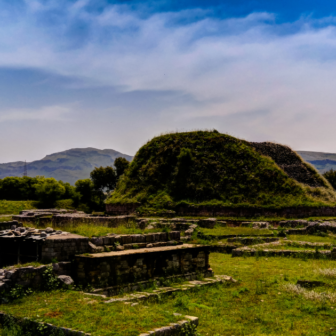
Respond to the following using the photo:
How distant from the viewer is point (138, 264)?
34.1 ft

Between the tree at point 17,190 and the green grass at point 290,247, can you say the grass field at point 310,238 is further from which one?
the tree at point 17,190

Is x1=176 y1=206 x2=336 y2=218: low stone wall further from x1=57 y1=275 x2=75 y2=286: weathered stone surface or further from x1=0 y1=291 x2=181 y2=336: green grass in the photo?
x1=0 y1=291 x2=181 y2=336: green grass

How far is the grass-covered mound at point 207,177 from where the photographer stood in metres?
35.4

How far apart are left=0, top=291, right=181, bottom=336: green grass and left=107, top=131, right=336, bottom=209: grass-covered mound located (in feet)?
89.0

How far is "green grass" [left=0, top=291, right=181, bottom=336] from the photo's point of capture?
630cm

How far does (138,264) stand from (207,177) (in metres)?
28.5

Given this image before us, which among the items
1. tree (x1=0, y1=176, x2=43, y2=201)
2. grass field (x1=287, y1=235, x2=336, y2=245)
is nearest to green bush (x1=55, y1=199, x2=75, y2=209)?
tree (x1=0, y1=176, x2=43, y2=201)

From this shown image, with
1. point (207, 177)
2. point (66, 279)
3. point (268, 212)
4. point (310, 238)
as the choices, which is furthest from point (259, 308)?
point (207, 177)

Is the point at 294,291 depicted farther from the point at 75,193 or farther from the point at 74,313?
the point at 75,193

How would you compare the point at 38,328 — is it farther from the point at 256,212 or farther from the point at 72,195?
the point at 72,195

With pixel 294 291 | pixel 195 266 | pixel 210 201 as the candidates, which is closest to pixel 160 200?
pixel 210 201

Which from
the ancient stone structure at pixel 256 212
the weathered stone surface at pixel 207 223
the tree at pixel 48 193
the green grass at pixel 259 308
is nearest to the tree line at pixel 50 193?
the tree at pixel 48 193

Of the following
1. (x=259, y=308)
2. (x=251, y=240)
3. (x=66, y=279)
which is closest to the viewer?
(x=259, y=308)

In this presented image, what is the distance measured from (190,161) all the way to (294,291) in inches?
1201
